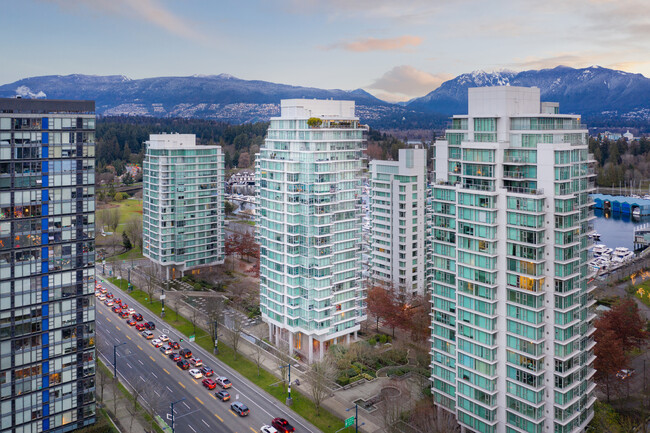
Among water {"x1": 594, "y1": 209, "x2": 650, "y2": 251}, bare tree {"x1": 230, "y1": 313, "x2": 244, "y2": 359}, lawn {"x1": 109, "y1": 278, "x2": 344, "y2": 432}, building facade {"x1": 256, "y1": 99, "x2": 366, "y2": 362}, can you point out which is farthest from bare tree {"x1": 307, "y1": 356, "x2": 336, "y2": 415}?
water {"x1": 594, "y1": 209, "x2": 650, "y2": 251}

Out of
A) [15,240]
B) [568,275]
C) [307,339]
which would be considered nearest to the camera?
[568,275]

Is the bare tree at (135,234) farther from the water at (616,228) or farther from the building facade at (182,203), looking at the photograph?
the water at (616,228)

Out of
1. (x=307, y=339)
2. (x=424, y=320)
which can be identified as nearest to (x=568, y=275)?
(x=424, y=320)

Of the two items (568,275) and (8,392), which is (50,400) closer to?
(8,392)

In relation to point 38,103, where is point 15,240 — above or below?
below

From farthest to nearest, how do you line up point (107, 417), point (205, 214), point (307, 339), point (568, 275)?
1. point (205, 214)
2. point (307, 339)
3. point (107, 417)
4. point (568, 275)

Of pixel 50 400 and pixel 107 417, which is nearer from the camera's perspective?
pixel 50 400

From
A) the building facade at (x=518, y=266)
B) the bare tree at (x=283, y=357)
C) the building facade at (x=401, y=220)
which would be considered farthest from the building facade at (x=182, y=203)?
the building facade at (x=518, y=266)

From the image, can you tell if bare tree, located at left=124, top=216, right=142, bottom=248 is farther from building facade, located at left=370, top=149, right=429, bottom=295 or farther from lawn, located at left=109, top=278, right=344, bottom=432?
building facade, located at left=370, top=149, right=429, bottom=295
